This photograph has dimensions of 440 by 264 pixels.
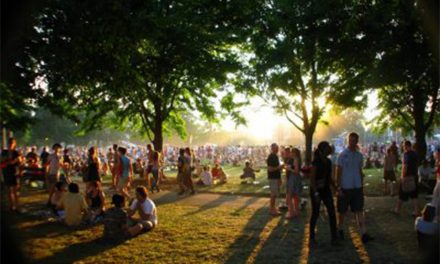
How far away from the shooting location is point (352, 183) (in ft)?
31.0

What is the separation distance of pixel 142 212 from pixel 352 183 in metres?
4.71

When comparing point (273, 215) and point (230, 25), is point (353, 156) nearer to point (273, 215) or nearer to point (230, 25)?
point (273, 215)

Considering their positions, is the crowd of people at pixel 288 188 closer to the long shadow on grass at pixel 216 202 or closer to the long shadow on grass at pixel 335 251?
the long shadow on grass at pixel 335 251

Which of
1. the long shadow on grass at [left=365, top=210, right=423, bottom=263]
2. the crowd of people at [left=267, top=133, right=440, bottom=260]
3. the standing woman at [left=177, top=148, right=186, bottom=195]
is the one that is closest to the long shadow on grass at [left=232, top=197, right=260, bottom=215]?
the crowd of people at [left=267, top=133, right=440, bottom=260]

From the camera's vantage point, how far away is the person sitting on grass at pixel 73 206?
36.9ft

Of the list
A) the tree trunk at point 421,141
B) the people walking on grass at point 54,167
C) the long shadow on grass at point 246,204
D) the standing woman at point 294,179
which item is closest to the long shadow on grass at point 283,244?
the standing woman at point 294,179

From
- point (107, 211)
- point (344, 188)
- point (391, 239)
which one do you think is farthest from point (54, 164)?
point (391, 239)

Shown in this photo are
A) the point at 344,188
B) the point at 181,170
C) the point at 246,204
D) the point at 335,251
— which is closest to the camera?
the point at 335,251

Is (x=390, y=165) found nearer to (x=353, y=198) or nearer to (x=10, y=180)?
(x=353, y=198)

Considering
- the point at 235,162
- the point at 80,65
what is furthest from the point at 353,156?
the point at 235,162

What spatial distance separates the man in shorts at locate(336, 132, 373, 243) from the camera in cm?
939

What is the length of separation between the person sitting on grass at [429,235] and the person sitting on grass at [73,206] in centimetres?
746

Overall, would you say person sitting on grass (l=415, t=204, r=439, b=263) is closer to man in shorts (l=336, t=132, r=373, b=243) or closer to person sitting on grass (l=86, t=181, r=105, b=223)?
man in shorts (l=336, t=132, r=373, b=243)

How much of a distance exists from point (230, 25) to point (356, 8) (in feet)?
20.8
